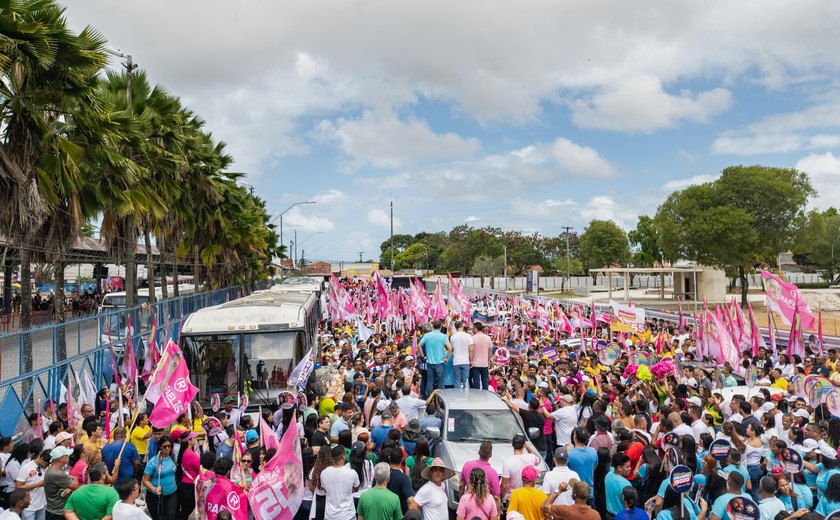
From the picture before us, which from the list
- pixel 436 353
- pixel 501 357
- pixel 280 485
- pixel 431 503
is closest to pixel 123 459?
pixel 280 485

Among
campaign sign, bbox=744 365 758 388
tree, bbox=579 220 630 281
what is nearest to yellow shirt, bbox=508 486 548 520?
campaign sign, bbox=744 365 758 388

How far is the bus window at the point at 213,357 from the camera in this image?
42.6ft

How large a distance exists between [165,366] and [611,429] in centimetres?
655

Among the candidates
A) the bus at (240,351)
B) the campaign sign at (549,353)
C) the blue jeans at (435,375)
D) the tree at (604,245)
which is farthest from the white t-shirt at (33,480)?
the tree at (604,245)

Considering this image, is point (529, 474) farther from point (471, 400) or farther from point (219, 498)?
point (471, 400)

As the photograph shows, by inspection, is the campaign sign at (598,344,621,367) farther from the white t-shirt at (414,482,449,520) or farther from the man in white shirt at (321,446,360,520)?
the man in white shirt at (321,446,360,520)

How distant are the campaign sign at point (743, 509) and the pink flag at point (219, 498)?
4744 mm

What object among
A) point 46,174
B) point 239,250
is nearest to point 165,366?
point 46,174

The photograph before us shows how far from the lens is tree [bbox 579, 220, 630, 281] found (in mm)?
94000

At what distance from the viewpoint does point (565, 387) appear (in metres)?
11.5

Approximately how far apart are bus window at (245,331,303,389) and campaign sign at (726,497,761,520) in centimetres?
876

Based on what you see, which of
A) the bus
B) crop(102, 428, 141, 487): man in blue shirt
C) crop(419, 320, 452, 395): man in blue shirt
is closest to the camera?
crop(102, 428, 141, 487): man in blue shirt

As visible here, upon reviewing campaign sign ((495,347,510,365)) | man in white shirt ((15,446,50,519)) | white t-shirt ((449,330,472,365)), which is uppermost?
white t-shirt ((449,330,472,365))

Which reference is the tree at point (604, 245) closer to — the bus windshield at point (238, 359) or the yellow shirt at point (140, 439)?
the bus windshield at point (238, 359)
